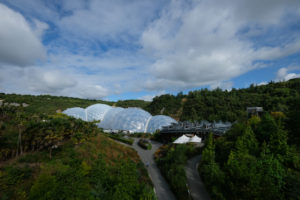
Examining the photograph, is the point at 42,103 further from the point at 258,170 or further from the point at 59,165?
the point at 258,170

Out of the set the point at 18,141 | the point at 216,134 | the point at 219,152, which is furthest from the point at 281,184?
the point at 18,141

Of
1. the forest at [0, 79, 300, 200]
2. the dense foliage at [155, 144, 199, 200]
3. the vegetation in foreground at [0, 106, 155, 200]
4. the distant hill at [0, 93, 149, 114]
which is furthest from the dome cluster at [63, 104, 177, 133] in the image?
the vegetation in foreground at [0, 106, 155, 200]

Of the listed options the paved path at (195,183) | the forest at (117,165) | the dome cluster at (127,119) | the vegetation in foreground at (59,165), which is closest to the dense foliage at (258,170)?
the forest at (117,165)

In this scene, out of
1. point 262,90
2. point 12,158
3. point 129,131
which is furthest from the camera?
point 262,90

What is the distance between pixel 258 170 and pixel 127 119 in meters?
40.6

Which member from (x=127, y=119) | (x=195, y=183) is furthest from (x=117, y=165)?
(x=127, y=119)

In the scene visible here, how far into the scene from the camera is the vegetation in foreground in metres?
9.01

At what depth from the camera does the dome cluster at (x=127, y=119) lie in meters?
45.9

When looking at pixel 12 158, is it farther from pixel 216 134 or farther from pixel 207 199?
pixel 216 134

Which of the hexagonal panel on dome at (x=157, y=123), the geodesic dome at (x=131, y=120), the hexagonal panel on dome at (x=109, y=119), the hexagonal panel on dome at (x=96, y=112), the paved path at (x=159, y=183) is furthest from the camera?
the hexagonal panel on dome at (x=96, y=112)

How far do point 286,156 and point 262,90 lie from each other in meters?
75.5

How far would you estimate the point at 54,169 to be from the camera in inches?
511

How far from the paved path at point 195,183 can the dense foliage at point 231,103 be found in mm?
35570

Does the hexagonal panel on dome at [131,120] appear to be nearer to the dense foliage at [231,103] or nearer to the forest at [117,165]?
the forest at [117,165]
